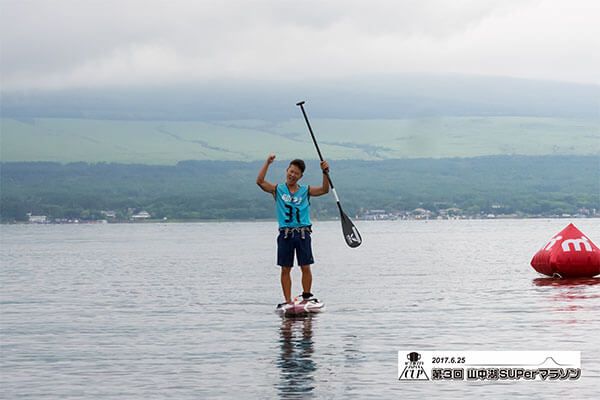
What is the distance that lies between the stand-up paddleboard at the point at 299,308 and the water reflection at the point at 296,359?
1.56ft

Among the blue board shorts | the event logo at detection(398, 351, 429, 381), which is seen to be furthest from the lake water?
the blue board shorts

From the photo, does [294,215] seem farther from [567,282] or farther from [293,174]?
[567,282]

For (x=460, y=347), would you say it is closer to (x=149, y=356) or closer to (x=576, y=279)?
(x=149, y=356)

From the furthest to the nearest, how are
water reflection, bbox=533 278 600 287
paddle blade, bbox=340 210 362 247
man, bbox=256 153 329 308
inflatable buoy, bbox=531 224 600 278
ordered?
inflatable buoy, bbox=531 224 600 278 < water reflection, bbox=533 278 600 287 < paddle blade, bbox=340 210 362 247 < man, bbox=256 153 329 308

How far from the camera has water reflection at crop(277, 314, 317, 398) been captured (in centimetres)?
1256

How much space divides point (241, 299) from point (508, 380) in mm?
11904

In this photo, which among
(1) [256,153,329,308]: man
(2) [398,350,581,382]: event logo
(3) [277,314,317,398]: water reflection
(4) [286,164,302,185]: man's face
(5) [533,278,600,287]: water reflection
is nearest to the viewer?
A: (3) [277,314,317,398]: water reflection

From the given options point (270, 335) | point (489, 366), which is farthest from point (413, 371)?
point (270, 335)

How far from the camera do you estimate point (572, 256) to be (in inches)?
1043

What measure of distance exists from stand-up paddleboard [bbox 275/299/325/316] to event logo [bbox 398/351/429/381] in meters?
5.99

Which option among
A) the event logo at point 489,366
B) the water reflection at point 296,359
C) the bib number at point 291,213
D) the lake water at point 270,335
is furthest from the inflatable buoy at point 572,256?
the event logo at point 489,366

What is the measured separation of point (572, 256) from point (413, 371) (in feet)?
45.5

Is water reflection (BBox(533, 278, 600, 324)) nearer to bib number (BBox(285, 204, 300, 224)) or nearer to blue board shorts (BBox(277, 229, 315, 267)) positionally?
blue board shorts (BBox(277, 229, 315, 267))

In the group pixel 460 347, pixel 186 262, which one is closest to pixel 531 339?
pixel 460 347
